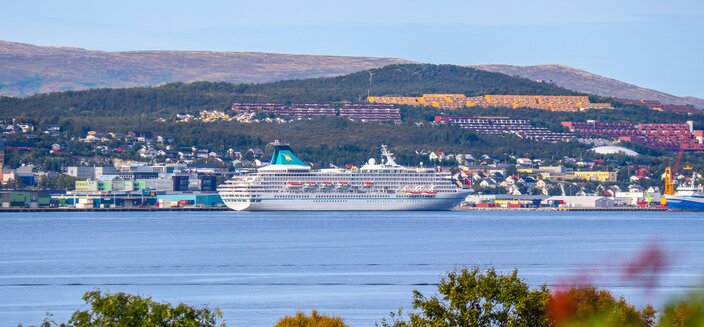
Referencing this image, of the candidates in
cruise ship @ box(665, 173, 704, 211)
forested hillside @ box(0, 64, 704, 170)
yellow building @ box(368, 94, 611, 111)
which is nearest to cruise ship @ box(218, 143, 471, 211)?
cruise ship @ box(665, 173, 704, 211)

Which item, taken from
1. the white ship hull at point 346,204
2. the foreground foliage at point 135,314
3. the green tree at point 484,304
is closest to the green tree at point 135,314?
the foreground foliage at point 135,314

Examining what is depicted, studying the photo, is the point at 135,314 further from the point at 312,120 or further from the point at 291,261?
the point at 312,120

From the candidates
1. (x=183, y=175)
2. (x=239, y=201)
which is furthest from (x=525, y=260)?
(x=183, y=175)

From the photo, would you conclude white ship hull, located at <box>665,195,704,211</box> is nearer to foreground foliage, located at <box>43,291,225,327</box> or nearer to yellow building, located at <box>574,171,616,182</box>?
yellow building, located at <box>574,171,616,182</box>

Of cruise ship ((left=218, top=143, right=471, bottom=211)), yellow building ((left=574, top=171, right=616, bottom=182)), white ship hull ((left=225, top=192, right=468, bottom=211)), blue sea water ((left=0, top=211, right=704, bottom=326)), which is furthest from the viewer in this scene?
yellow building ((left=574, top=171, right=616, bottom=182))

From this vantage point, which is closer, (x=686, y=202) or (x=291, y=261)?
(x=291, y=261)

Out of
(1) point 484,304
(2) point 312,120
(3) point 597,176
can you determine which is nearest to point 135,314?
(1) point 484,304
